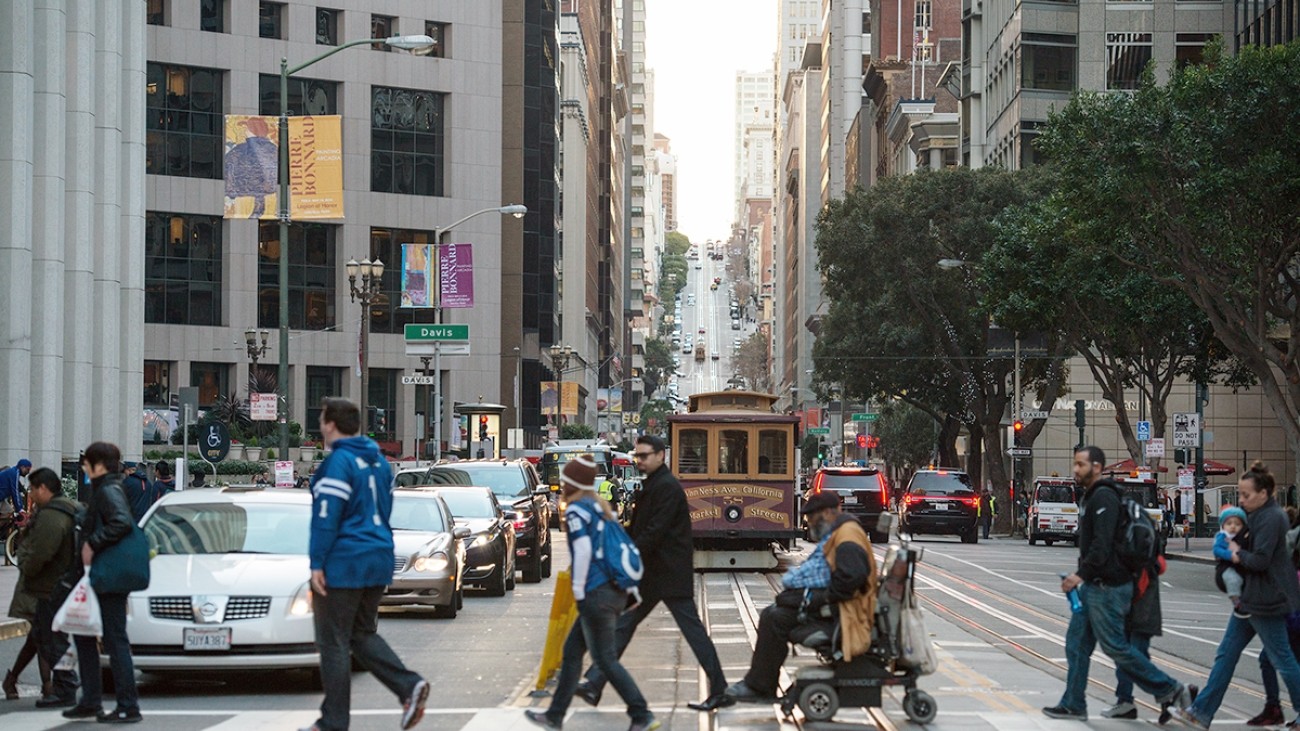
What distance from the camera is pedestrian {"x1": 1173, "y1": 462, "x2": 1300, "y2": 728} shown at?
12617mm

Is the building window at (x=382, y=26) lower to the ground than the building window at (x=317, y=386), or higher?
higher

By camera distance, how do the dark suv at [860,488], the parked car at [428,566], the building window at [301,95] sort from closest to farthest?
1. the parked car at [428,566]
2. the dark suv at [860,488]
3. the building window at [301,95]

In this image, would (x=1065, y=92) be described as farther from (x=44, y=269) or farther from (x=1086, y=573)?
(x=1086, y=573)

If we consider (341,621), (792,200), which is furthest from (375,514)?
(792,200)

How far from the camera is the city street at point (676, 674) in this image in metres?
12.7

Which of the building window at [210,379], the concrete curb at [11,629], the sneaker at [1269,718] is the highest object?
the building window at [210,379]

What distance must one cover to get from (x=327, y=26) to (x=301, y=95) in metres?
3.47

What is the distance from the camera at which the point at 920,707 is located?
12328 mm

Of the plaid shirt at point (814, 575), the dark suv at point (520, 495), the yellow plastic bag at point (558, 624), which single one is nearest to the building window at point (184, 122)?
the dark suv at point (520, 495)

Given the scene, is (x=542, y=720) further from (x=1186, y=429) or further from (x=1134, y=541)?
(x=1186, y=429)

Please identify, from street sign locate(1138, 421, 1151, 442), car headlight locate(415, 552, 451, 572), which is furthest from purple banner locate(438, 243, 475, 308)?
car headlight locate(415, 552, 451, 572)

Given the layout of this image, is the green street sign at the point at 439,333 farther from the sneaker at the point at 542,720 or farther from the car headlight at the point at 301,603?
the sneaker at the point at 542,720

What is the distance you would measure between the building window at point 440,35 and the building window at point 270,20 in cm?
701

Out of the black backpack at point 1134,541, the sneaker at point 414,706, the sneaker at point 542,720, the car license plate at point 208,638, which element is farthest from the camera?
the car license plate at point 208,638
